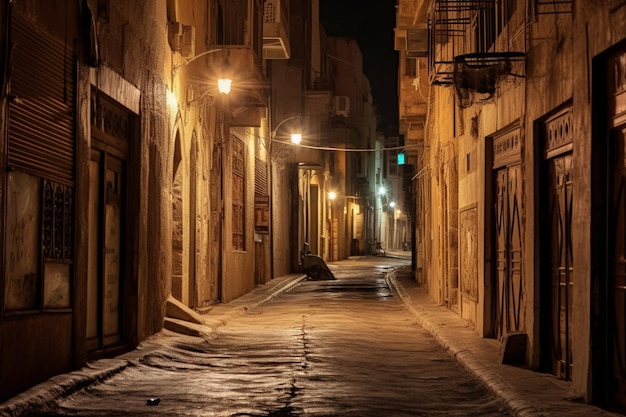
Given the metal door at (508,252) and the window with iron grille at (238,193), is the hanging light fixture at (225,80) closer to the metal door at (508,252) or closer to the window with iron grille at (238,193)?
the window with iron grille at (238,193)

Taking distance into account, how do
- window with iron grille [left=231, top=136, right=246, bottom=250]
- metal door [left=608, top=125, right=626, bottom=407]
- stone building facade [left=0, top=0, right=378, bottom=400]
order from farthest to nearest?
window with iron grille [left=231, top=136, right=246, bottom=250] < stone building facade [left=0, top=0, right=378, bottom=400] < metal door [left=608, top=125, right=626, bottom=407]

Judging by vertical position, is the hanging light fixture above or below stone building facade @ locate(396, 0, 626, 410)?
above

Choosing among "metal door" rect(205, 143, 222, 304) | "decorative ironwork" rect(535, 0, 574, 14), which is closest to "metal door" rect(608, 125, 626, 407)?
"decorative ironwork" rect(535, 0, 574, 14)

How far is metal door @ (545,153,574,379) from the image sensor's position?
1003 cm

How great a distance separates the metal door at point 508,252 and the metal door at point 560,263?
1.23 metres

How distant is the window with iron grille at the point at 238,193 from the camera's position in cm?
2422

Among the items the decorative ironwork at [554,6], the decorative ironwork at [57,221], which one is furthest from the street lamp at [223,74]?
the decorative ironwork at [554,6]

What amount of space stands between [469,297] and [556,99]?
6828 mm

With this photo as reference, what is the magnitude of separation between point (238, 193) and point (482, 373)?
15277 mm

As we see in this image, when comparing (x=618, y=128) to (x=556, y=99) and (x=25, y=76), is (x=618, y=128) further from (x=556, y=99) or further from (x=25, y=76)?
(x=25, y=76)

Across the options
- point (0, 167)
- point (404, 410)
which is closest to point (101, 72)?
point (0, 167)

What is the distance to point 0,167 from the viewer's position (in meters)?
8.05

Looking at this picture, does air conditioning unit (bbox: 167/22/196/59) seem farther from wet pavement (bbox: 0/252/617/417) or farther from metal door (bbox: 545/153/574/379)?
metal door (bbox: 545/153/574/379)

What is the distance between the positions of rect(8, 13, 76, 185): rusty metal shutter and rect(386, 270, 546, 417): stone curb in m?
4.65
